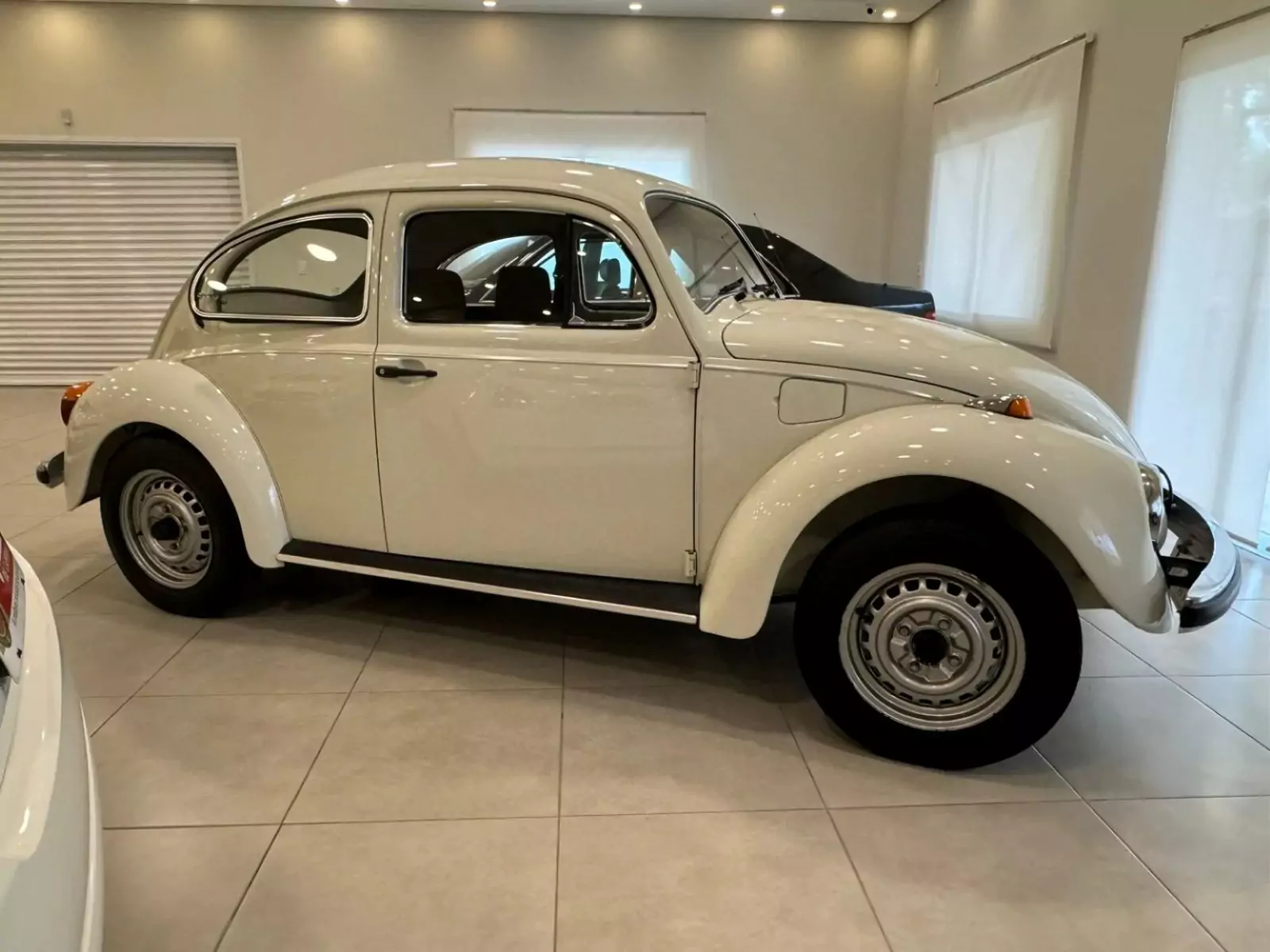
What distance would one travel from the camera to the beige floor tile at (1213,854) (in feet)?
6.68

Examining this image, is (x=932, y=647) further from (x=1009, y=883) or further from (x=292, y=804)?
(x=292, y=804)

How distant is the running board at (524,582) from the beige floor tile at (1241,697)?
1841mm

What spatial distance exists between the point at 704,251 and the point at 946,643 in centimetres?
165

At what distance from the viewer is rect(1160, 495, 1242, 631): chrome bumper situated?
2447 mm

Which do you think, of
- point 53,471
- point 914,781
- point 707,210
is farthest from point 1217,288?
point 53,471

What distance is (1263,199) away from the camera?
4.59m

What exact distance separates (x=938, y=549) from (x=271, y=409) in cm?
245

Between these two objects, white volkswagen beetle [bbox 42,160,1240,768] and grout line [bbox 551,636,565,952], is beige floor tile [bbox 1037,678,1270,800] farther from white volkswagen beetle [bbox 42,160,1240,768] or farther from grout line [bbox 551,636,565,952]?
grout line [bbox 551,636,565,952]

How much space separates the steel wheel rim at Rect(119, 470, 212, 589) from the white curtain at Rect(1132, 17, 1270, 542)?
5213 millimetres

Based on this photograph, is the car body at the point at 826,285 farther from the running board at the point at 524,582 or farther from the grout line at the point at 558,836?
the grout line at the point at 558,836

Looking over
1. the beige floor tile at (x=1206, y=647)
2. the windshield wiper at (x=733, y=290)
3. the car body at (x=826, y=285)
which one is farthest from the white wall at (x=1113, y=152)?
the windshield wiper at (x=733, y=290)

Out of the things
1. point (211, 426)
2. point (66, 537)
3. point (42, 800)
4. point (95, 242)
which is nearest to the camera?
point (42, 800)

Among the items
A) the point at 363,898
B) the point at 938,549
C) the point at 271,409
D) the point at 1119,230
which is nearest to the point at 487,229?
→ the point at 271,409

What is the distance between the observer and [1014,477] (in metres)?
2.41
